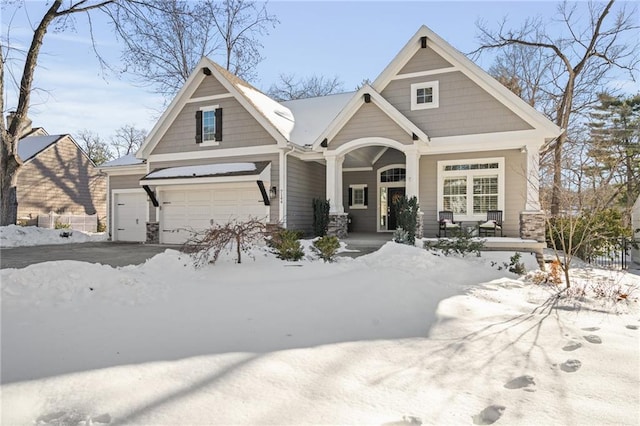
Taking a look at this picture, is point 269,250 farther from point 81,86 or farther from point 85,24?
point 85,24

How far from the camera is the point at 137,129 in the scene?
128ft

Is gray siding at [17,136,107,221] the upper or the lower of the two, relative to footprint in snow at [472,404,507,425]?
upper

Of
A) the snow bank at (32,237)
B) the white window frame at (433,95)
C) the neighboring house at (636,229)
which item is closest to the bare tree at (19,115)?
the snow bank at (32,237)

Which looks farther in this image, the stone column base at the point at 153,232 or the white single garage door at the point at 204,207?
the stone column base at the point at 153,232

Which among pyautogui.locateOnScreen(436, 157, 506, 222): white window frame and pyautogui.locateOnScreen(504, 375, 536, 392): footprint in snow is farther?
pyautogui.locateOnScreen(436, 157, 506, 222): white window frame

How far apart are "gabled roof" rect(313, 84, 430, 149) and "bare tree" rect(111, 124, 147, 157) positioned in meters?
33.2

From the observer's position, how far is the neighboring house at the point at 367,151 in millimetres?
11195

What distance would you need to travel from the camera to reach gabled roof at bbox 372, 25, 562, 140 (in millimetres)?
10630

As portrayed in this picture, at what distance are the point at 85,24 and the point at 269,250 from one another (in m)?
14.9

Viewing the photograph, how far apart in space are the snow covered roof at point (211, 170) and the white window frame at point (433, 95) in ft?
17.1

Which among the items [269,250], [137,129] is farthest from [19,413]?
[137,129]

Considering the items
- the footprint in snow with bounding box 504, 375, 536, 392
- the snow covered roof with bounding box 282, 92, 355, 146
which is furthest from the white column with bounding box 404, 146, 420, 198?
the footprint in snow with bounding box 504, 375, 536, 392

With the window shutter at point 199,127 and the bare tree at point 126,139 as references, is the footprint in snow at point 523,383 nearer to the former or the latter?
the window shutter at point 199,127

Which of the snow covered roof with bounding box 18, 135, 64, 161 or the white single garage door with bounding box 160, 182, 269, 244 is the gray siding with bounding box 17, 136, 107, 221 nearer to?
the snow covered roof with bounding box 18, 135, 64, 161
